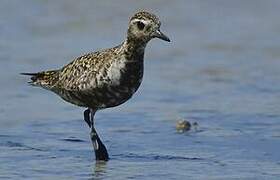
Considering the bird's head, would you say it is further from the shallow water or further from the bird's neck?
the shallow water

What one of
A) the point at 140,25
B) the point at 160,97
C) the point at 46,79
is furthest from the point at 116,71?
the point at 160,97

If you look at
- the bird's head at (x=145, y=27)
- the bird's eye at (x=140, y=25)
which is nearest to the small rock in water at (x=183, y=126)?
the bird's head at (x=145, y=27)

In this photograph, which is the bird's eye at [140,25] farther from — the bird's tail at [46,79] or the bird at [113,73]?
the bird's tail at [46,79]

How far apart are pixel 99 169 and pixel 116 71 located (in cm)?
82

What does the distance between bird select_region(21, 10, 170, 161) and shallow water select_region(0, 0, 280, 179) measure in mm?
462

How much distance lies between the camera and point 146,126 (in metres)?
11.4

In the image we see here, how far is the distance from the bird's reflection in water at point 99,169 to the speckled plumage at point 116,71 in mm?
531

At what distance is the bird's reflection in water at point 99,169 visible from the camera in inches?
380

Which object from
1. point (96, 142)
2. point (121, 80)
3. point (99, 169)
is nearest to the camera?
point (99, 169)

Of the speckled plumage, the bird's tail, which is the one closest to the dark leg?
the speckled plumage

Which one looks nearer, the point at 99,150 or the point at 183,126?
the point at 99,150

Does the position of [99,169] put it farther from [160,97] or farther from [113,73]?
[160,97]

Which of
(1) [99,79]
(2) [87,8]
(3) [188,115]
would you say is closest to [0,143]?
(1) [99,79]

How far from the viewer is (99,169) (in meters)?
9.86
